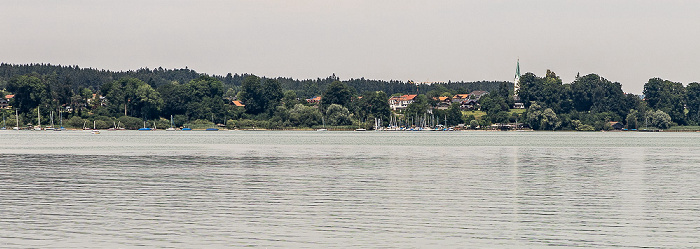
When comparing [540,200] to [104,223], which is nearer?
[104,223]

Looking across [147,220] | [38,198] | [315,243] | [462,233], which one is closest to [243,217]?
[147,220]

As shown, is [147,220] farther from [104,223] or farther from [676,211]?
[676,211]

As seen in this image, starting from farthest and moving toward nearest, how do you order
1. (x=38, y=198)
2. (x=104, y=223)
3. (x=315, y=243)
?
(x=38, y=198)
(x=104, y=223)
(x=315, y=243)

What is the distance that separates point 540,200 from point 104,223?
1878 cm

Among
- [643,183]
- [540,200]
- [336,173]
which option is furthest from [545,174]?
[540,200]

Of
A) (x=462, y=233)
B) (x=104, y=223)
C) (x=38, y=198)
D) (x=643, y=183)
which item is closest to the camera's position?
(x=462, y=233)

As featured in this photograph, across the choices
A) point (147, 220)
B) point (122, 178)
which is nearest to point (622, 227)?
point (147, 220)

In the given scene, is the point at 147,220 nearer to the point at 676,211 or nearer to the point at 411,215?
the point at 411,215

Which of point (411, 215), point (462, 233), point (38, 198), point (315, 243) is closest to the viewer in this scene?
→ point (315, 243)

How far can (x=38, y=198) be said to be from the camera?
115 feet

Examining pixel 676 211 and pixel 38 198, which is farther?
pixel 38 198

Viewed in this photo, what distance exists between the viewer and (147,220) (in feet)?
92.3

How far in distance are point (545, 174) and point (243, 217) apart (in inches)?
1140

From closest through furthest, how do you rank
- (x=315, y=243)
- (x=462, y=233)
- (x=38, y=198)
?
(x=315, y=243), (x=462, y=233), (x=38, y=198)
